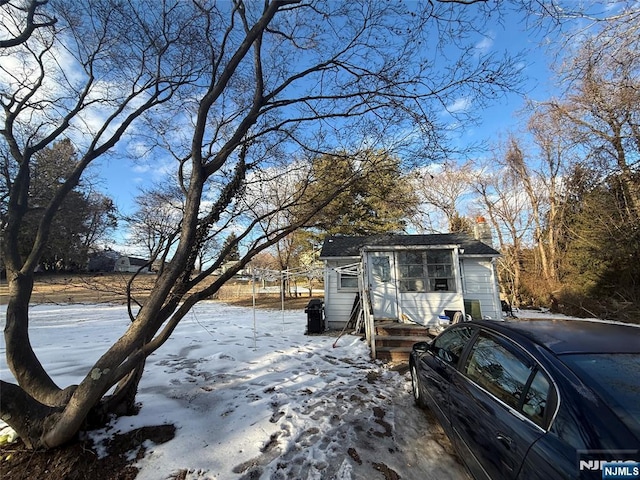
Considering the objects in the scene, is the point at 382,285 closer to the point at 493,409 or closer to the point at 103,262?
the point at 493,409

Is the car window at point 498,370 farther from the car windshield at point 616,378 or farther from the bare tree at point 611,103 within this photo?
the bare tree at point 611,103

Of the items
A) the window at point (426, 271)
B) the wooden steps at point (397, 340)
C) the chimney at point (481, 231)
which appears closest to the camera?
the wooden steps at point (397, 340)

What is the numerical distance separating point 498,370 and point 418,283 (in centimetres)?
793

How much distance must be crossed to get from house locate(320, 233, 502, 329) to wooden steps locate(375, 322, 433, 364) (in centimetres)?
138

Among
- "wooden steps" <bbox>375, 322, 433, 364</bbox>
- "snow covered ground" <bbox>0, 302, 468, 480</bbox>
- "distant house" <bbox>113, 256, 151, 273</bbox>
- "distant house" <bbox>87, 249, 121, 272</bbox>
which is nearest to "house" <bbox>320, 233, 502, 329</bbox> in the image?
"wooden steps" <bbox>375, 322, 433, 364</bbox>

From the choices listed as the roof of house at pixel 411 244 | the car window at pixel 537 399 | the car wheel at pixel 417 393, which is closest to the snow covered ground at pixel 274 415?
the car wheel at pixel 417 393

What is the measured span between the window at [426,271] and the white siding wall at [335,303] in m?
2.11

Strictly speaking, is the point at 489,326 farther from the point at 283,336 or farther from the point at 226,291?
the point at 226,291

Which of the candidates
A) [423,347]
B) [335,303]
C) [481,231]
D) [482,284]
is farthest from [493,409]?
[481,231]

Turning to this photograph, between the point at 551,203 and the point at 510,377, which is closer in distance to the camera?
the point at 510,377

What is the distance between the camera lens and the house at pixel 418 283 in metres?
9.70

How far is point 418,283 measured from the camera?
10.0 m

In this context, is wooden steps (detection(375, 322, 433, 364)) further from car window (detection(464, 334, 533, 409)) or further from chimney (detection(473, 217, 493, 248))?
chimney (detection(473, 217, 493, 248))

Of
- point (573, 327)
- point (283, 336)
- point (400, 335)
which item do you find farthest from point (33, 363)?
point (400, 335)
